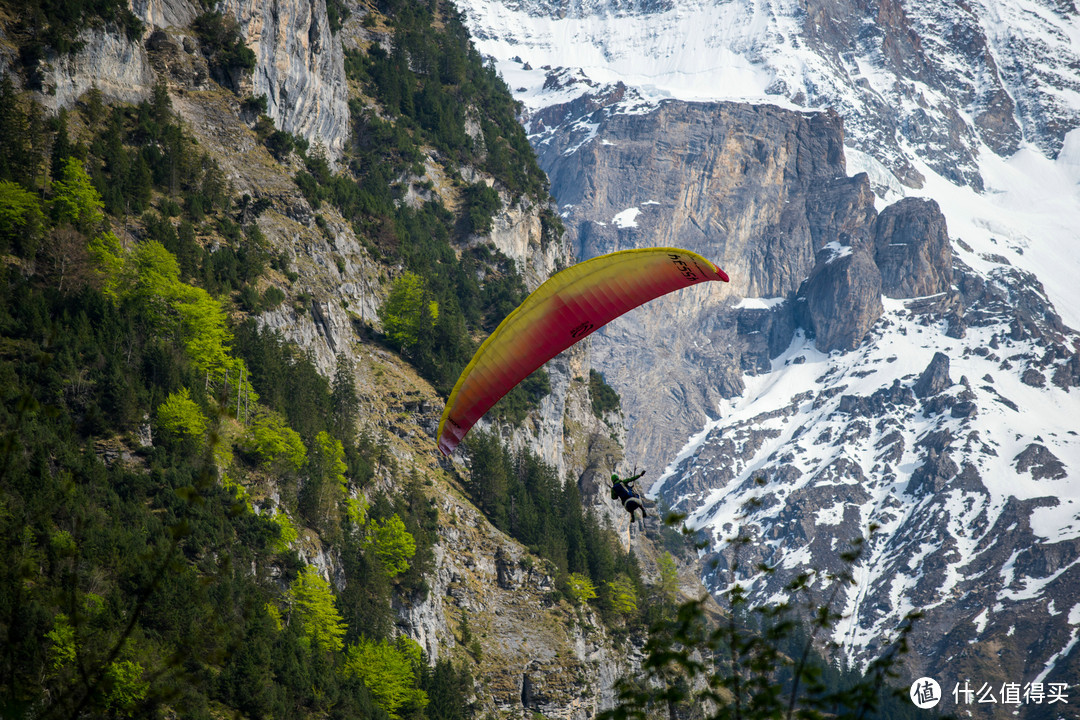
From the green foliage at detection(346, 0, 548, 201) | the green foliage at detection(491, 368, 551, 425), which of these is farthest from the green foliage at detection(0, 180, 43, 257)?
the green foliage at detection(346, 0, 548, 201)

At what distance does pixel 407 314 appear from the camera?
87.3 meters

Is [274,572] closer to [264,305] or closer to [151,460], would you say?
[151,460]

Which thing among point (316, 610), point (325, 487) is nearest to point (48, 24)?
point (325, 487)

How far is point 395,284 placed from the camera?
89562 mm

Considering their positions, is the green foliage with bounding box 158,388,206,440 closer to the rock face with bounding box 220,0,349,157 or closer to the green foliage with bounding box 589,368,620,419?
the rock face with bounding box 220,0,349,157

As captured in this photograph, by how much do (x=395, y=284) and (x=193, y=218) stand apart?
23.1 m

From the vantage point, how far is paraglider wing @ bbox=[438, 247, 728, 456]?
2806 cm

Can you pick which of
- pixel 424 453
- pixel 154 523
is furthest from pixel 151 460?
pixel 424 453

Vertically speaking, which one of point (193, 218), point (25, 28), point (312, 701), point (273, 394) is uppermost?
point (25, 28)

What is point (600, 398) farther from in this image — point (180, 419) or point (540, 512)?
point (180, 419)

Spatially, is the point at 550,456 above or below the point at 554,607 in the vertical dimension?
above

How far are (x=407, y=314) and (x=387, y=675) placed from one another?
130ft

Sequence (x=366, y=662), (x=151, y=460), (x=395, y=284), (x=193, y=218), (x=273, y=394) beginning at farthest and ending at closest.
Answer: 1. (x=395, y=284)
2. (x=193, y=218)
3. (x=273, y=394)
4. (x=366, y=662)
5. (x=151, y=460)

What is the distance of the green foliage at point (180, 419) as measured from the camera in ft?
173
